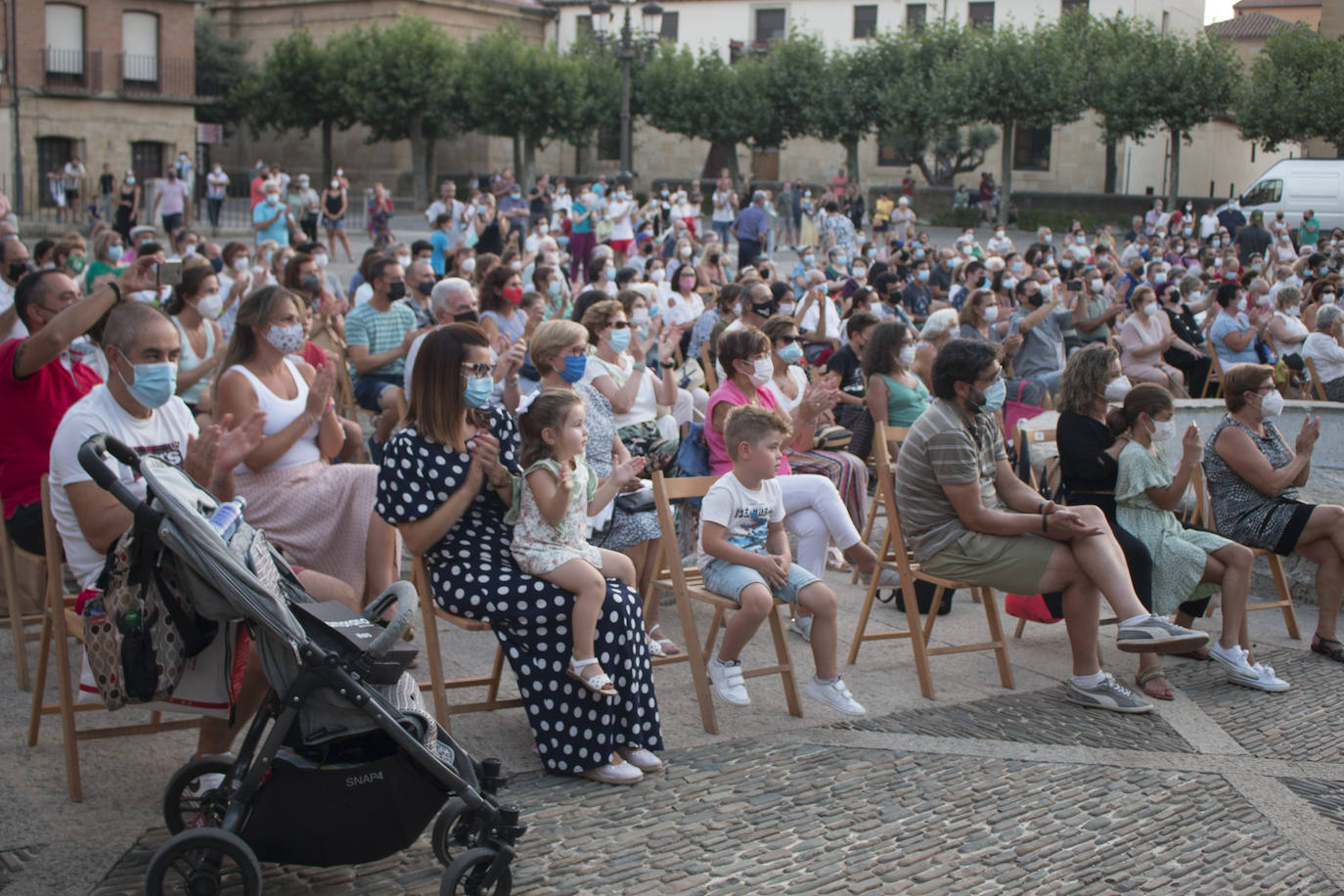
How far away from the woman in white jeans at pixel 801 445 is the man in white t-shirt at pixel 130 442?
8.39ft

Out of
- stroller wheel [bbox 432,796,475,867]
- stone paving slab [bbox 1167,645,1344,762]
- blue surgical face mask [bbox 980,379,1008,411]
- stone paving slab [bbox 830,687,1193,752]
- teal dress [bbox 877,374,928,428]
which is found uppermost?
blue surgical face mask [bbox 980,379,1008,411]

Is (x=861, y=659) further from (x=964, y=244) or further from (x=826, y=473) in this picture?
(x=964, y=244)

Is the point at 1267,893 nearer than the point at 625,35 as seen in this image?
Yes

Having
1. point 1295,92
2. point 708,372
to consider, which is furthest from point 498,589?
point 1295,92

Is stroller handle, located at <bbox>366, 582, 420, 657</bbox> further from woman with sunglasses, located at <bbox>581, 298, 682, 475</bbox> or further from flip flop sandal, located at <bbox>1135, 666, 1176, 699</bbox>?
flip flop sandal, located at <bbox>1135, 666, 1176, 699</bbox>

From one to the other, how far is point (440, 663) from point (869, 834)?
1.63m

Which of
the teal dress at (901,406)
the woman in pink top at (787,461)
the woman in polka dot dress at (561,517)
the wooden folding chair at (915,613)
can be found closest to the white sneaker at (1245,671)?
the wooden folding chair at (915,613)

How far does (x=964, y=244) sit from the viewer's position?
867 inches

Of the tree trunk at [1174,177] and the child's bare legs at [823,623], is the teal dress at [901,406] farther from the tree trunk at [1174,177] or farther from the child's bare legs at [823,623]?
the tree trunk at [1174,177]

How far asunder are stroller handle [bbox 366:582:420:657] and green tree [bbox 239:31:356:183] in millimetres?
43881

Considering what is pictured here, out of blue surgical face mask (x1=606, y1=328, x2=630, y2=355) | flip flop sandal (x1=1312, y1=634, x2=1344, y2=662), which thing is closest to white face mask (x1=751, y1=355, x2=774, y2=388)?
blue surgical face mask (x1=606, y1=328, x2=630, y2=355)

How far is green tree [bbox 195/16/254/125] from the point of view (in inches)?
1918

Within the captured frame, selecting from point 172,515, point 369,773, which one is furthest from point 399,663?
point 172,515

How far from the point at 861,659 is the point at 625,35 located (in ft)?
65.9
